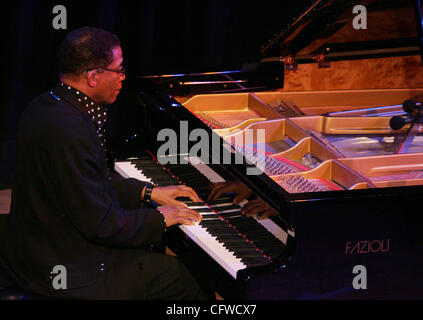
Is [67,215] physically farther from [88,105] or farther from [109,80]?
[109,80]

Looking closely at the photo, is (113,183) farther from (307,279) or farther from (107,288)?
(307,279)

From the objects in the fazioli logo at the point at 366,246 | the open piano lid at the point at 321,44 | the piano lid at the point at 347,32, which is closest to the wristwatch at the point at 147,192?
the open piano lid at the point at 321,44

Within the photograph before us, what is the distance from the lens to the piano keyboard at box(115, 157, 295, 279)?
6.63 feet

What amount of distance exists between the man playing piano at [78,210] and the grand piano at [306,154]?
0.67 feet

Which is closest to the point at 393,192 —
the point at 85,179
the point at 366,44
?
the point at 85,179

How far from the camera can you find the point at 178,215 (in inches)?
89.4

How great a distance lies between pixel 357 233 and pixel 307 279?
0.79 feet

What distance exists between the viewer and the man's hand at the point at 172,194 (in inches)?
Answer: 96.1

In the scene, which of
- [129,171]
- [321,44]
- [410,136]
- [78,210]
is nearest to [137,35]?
[321,44]

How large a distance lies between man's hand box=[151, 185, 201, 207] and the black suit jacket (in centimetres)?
22

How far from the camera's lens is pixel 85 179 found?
1.98 metres

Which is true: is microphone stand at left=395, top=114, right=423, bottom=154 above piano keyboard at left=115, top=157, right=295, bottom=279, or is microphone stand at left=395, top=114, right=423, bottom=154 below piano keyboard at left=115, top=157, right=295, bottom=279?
above

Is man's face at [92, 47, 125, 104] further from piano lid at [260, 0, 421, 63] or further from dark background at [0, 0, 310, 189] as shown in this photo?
dark background at [0, 0, 310, 189]

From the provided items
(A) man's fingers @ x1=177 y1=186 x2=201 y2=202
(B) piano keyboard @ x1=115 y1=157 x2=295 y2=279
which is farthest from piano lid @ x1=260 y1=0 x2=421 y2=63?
(A) man's fingers @ x1=177 y1=186 x2=201 y2=202
